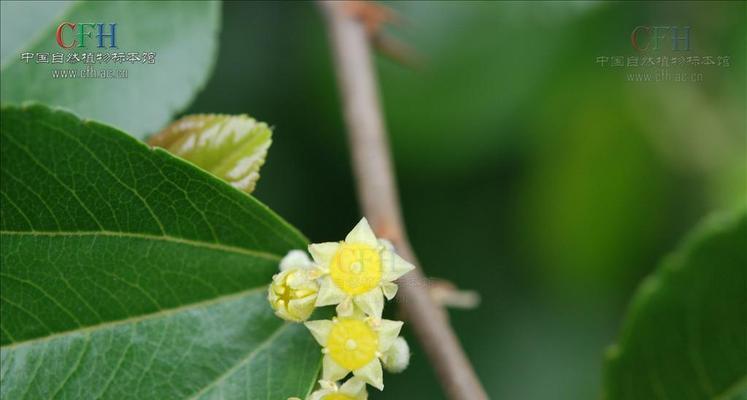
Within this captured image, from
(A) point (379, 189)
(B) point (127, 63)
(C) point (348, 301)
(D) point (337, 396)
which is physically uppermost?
(B) point (127, 63)

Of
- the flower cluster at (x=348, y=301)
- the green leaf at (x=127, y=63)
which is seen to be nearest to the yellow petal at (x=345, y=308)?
the flower cluster at (x=348, y=301)

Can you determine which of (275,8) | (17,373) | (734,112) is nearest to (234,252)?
(17,373)

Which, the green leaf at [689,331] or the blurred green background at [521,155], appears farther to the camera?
the blurred green background at [521,155]

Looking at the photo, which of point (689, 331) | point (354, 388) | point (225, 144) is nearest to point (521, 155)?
point (689, 331)

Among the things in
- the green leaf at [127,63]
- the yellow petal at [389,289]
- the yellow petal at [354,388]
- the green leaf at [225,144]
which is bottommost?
the yellow petal at [354,388]

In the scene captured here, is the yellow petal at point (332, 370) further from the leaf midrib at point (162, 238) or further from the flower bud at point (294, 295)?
the leaf midrib at point (162, 238)

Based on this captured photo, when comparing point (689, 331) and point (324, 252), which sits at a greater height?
point (324, 252)

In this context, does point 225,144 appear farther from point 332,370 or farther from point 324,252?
point 332,370
